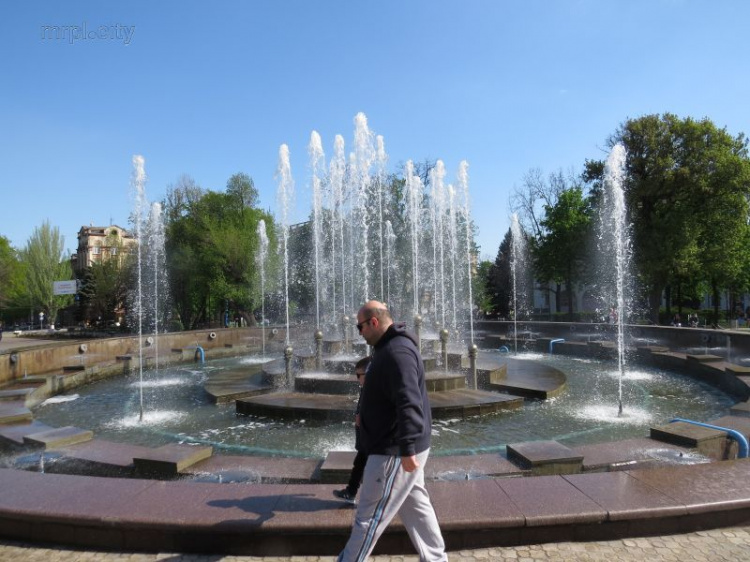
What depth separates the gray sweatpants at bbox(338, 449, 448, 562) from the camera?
2883mm

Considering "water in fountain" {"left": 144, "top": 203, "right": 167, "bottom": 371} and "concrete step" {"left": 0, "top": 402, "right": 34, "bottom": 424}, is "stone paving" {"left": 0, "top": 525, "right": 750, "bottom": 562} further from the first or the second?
"water in fountain" {"left": 144, "top": 203, "right": 167, "bottom": 371}

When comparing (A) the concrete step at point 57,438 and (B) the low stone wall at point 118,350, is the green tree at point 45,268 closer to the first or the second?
(B) the low stone wall at point 118,350

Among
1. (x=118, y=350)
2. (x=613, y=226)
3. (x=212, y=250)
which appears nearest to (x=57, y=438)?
(x=118, y=350)

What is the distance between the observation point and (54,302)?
152ft

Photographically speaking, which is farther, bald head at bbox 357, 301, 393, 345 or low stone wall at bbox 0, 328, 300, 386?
low stone wall at bbox 0, 328, 300, 386

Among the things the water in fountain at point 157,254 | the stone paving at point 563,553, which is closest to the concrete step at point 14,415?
the stone paving at point 563,553

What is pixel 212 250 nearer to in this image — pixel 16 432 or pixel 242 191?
pixel 242 191

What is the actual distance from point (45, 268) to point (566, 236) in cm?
4575

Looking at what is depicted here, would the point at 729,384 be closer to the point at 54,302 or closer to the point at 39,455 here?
the point at 39,455

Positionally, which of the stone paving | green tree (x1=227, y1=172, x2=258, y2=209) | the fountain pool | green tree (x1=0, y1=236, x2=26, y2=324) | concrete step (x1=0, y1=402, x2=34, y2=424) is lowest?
the fountain pool

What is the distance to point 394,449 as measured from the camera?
9.58ft

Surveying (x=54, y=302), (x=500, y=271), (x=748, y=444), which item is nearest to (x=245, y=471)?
(x=748, y=444)

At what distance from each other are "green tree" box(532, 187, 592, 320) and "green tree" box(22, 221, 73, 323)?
43819mm

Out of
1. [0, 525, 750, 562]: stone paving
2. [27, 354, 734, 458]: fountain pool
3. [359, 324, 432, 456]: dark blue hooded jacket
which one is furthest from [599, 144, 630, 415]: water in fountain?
[359, 324, 432, 456]: dark blue hooded jacket
